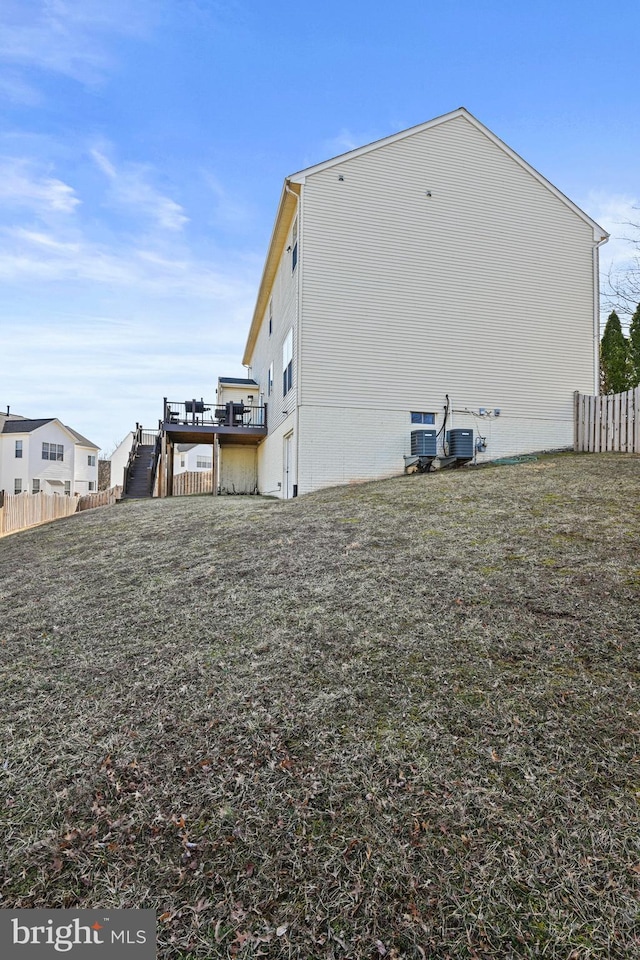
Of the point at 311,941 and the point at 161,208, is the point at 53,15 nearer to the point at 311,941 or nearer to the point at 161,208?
the point at 161,208

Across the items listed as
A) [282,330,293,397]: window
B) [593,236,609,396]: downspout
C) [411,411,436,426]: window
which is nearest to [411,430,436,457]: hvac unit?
[411,411,436,426]: window

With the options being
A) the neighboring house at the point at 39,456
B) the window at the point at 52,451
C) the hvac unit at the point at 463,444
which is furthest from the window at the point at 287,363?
the window at the point at 52,451

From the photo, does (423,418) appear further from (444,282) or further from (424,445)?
(444,282)

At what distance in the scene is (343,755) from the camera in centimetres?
255

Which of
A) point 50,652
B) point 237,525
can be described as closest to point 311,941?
point 50,652

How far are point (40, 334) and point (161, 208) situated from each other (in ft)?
50.6

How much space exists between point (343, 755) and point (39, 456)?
40861 millimetres

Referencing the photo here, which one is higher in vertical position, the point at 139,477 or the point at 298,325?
the point at 298,325

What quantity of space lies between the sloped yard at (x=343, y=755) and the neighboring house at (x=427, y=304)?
7905 mm

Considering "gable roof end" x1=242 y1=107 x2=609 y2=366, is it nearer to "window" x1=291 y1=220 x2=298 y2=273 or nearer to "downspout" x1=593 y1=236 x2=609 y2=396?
"downspout" x1=593 y1=236 x2=609 y2=396

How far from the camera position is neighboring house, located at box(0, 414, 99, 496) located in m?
36.2

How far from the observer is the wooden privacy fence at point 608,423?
1195cm

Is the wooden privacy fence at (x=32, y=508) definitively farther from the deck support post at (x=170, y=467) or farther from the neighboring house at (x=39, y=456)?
the neighboring house at (x=39, y=456)

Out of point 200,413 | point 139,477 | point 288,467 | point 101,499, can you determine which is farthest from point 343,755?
point 101,499
